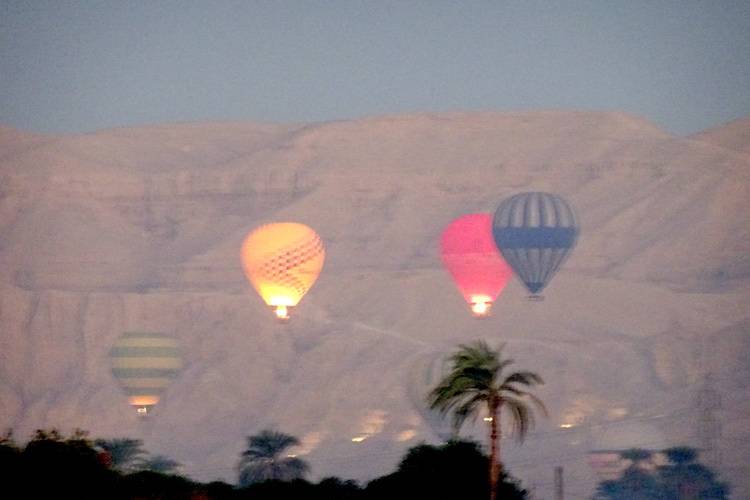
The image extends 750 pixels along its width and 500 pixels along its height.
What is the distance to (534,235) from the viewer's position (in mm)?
121875

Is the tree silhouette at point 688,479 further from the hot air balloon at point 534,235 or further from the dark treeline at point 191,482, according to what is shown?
the dark treeline at point 191,482

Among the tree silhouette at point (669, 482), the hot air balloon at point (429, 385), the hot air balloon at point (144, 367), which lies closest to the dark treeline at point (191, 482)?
the hot air balloon at point (429, 385)

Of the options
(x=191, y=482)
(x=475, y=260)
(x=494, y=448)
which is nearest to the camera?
(x=494, y=448)

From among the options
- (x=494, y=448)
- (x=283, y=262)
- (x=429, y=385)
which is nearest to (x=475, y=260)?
(x=283, y=262)

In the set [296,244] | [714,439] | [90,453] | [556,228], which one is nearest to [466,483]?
[90,453]

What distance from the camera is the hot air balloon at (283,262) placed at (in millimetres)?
127125

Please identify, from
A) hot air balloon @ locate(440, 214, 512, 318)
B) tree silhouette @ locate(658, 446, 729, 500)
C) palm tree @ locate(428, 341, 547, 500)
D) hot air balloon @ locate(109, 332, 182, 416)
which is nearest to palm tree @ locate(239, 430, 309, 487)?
hot air balloon @ locate(440, 214, 512, 318)

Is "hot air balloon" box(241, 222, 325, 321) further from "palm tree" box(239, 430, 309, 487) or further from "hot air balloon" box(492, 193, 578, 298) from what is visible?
"palm tree" box(239, 430, 309, 487)

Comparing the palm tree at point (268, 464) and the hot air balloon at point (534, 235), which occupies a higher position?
the hot air balloon at point (534, 235)

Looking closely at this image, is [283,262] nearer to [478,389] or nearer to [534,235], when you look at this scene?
[534,235]

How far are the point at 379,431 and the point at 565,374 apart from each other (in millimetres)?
22910

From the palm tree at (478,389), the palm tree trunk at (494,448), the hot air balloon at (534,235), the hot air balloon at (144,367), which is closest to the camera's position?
the palm tree at (478,389)

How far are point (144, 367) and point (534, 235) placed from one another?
112 ft

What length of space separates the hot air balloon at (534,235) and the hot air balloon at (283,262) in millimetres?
12540
